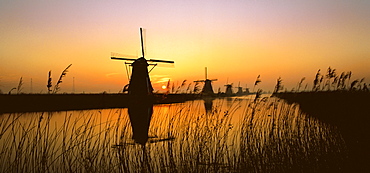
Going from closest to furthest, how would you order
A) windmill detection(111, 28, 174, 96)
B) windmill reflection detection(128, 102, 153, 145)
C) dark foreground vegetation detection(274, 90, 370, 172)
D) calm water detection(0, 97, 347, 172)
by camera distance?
calm water detection(0, 97, 347, 172) → dark foreground vegetation detection(274, 90, 370, 172) → windmill reflection detection(128, 102, 153, 145) → windmill detection(111, 28, 174, 96)

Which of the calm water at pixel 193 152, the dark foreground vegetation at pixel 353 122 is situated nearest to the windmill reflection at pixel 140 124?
the calm water at pixel 193 152

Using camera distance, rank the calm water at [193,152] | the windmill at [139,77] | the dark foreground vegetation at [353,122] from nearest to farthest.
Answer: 1. the calm water at [193,152]
2. the dark foreground vegetation at [353,122]
3. the windmill at [139,77]

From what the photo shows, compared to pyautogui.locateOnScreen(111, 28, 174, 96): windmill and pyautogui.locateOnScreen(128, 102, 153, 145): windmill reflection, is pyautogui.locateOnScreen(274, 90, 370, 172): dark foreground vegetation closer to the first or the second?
pyautogui.locateOnScreen(128, 102, 153, 145): windmill reflection

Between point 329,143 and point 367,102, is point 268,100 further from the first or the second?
point 367,102

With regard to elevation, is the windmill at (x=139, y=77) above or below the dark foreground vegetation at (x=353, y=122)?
above

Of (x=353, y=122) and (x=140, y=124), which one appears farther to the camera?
(x=140, y=124)

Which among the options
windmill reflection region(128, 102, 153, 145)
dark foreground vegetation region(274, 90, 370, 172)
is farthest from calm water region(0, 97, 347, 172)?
windmill reflection region(128, 102, 153, 145)

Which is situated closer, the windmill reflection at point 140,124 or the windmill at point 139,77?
the windmill reflection at point 140,124

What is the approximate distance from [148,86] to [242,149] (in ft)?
76.6

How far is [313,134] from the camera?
625 centimetres

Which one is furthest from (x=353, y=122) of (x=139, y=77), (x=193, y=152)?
(x=139, y=77)

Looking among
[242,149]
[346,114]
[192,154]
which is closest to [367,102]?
[346,114]

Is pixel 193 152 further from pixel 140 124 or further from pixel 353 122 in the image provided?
pixel 140 124

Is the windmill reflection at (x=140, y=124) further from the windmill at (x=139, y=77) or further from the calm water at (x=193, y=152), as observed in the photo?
the windmill at (x=139, y=77)
